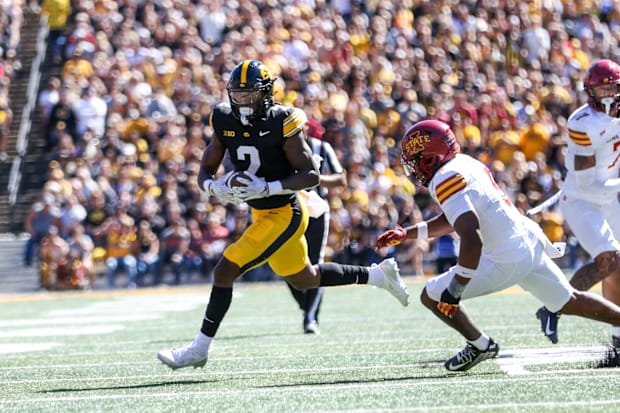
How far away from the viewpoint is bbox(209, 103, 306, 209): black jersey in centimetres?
643

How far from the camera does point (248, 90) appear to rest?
6324mm

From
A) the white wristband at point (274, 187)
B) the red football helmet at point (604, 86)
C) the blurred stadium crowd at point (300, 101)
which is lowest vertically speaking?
the blurred stadium crowd at point (300, 101)

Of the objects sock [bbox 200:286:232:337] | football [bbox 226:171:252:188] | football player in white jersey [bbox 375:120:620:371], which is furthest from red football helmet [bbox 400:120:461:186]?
sock [bbox 200:286:232:337]

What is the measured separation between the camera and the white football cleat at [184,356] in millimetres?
6297

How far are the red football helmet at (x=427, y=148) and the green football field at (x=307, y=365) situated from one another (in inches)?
40.4

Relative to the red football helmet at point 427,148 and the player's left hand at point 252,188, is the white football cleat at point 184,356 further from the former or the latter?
the red football helmet at point 427,148

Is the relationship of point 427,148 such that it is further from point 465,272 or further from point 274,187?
point 274,187

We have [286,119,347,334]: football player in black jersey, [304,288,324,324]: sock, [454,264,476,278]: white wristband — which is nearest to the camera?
[454,264,476,278]: white wristband

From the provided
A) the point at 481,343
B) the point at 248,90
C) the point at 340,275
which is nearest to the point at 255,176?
the point at 248,90

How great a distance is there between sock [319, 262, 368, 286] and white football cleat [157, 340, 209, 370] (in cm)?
85

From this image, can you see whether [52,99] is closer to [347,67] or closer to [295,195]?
[347,67]

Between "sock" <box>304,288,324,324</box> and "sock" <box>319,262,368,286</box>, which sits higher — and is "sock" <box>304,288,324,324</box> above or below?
below

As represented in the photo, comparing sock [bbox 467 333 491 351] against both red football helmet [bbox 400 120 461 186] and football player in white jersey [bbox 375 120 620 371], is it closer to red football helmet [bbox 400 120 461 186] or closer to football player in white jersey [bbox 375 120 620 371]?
football player in white jersey [bbox 375 120 620 371]

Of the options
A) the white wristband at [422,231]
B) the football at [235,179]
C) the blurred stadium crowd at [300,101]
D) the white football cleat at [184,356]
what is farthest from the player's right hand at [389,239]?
the blurred stadium crowd at [300,101]
